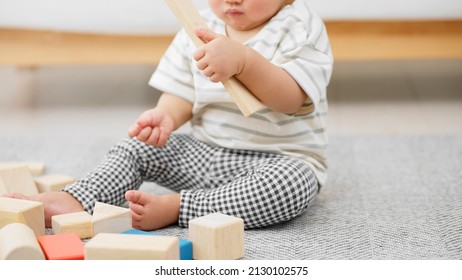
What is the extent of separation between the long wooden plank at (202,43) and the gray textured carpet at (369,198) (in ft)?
0.50

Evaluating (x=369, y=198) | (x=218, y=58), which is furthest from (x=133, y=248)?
(x=369, y=198)

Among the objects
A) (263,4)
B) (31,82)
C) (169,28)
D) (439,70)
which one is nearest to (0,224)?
(263,4)

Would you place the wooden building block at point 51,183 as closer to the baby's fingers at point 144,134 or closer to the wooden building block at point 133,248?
the baby's fingers at point 144,134

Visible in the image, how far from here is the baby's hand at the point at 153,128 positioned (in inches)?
37.3

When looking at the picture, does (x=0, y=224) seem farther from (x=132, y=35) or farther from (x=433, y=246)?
(x=132, y=35)

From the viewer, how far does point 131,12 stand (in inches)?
63.2

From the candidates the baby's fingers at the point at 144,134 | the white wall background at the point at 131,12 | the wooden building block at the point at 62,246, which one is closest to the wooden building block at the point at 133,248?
the wooden building block at the point at 62,246

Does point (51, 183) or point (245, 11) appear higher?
point (245, 11)

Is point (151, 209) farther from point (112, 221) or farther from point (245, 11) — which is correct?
point (245, 11)

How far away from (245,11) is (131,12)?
2.32 feet

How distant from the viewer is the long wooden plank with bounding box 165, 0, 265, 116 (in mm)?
840

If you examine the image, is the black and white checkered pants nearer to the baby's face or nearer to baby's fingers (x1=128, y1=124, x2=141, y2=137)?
baby's fingers (x1=128, y1=124, x2=141, y2=137)

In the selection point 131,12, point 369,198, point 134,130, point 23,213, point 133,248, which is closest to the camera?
point 133,248

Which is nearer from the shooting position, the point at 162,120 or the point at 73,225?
the point at 73,225
